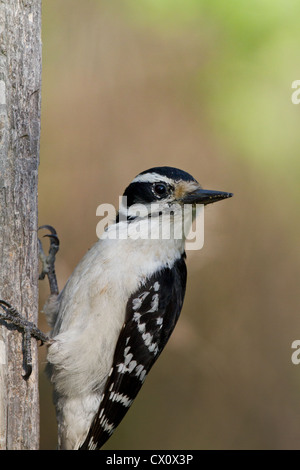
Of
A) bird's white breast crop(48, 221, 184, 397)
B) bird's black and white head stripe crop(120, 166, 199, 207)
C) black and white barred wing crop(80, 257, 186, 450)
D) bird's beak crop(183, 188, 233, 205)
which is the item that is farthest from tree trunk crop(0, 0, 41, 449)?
bird's beak crop(183, 188, 233, 205)

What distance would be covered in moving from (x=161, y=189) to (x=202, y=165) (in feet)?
5.42

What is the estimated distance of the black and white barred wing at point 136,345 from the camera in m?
3.65

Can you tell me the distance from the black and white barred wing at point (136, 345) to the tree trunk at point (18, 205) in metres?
0.57

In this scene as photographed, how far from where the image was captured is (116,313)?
363 centimetres

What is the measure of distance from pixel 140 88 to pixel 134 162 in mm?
613

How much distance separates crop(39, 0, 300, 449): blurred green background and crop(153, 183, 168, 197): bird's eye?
4.65 ft

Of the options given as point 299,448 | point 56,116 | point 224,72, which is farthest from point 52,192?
point 299,448

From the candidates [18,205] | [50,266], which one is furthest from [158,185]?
[50,266]

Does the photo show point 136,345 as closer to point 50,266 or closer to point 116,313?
point 116,313

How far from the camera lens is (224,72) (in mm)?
5258

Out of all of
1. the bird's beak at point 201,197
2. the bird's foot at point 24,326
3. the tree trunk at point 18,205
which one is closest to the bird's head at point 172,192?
the bird's beak at point 201,197

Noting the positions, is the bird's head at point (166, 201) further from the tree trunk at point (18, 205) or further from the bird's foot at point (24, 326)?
the bird's foot at point (24, 326)

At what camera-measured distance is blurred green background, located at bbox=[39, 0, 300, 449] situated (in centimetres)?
517
